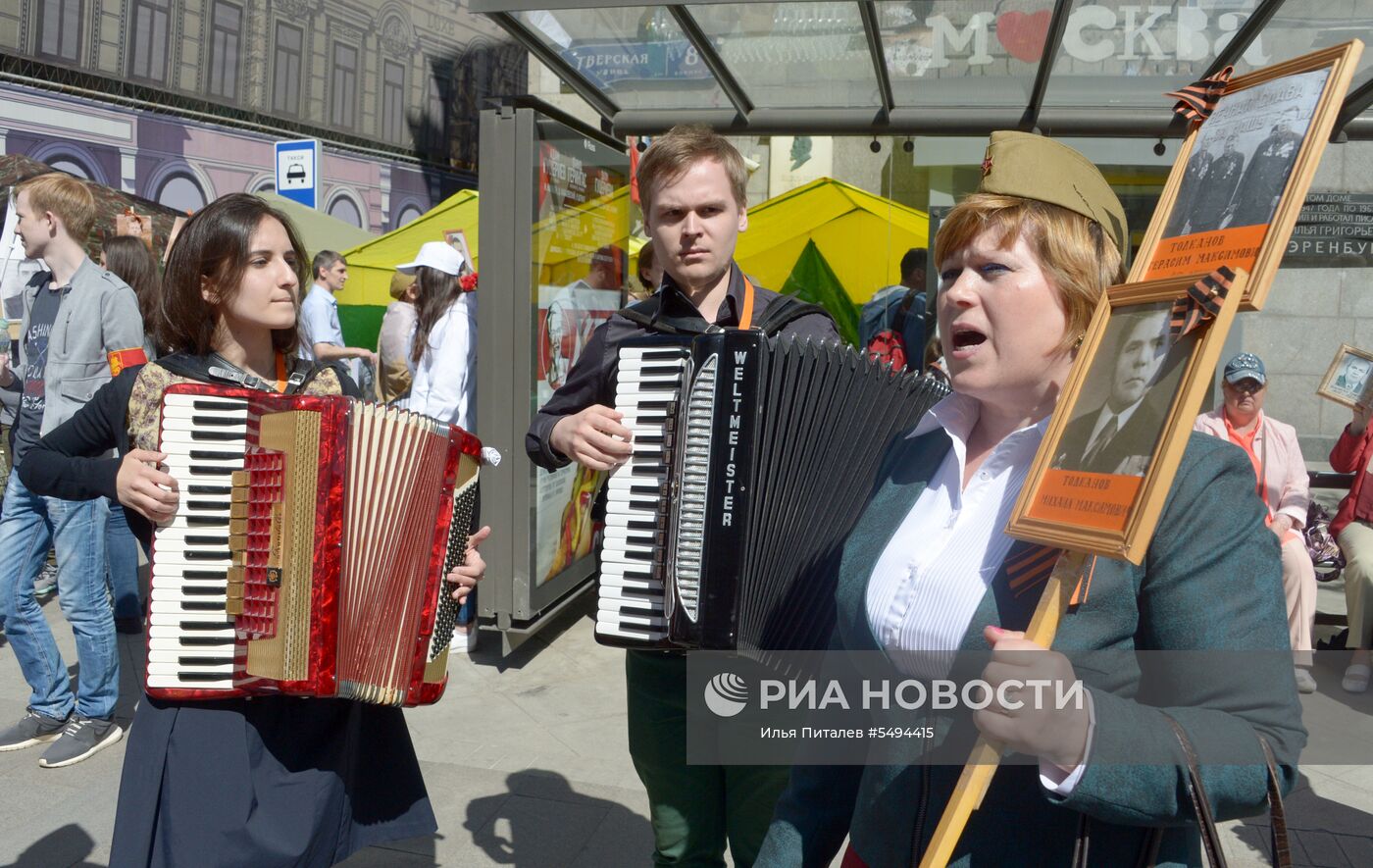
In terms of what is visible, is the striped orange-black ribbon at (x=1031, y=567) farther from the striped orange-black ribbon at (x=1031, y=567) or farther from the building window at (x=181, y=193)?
the building window at (x=181, y=193)

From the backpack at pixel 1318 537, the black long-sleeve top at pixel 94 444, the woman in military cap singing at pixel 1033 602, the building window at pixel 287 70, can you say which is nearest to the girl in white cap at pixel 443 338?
the black long-sleeve top at pixel 94 444

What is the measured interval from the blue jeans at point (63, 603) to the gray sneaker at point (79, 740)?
0.14 feet

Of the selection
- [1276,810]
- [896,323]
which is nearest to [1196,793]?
[1276,810]

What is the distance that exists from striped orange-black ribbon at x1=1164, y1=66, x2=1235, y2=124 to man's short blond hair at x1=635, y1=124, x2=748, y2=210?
55.2 inches

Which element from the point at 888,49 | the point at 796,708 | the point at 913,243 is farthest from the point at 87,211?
the point at 913,243

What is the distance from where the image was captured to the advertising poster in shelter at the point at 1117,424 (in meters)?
1.16

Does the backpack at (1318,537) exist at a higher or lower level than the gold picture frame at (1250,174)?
lower

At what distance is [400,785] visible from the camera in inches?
98.8

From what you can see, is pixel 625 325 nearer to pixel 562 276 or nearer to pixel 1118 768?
pixel 1118 768

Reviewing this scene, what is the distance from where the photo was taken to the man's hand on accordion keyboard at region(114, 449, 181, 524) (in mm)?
2098

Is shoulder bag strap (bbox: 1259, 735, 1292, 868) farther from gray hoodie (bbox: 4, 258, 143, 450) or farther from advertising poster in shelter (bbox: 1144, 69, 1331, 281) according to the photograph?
gray hoodie (bbox: 4, 258, 143, 450)

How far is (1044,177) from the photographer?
60.1 inches

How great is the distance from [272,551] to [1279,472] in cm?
507

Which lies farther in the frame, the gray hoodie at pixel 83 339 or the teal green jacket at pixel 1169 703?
the gray hoodie at pixel 83 339
